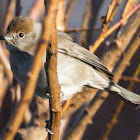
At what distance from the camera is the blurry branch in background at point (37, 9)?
343 cm

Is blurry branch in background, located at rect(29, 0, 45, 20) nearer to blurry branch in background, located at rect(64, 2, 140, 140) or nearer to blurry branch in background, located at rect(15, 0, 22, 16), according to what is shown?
blurry branch in background, located at rect(15, 0, 22, 16)

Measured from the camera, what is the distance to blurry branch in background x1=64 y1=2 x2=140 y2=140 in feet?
10.1

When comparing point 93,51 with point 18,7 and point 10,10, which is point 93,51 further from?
point 10,10

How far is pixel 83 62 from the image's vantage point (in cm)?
336

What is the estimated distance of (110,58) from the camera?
10.5ft

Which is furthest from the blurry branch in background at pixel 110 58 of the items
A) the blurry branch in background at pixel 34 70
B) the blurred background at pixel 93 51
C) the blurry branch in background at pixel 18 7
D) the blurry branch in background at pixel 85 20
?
the blurry branch in background at pixel 34 70

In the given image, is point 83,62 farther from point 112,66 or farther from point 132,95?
point 132,95

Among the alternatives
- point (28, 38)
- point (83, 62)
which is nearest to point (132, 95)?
point (83, 62)

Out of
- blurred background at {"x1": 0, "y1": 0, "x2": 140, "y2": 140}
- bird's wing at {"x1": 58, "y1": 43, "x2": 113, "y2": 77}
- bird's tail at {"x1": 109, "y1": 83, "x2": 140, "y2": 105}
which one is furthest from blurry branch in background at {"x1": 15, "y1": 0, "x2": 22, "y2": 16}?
bird's tail at {"x1": 109, "y1": 83, "x2": 140, "y2": 105}

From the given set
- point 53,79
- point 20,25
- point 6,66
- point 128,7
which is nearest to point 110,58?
point 128,7

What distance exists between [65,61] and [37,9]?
67 cm

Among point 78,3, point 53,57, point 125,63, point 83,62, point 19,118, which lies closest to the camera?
point 19,118

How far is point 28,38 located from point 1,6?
93 cm

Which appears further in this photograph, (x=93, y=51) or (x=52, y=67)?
(x=93, y=51)
